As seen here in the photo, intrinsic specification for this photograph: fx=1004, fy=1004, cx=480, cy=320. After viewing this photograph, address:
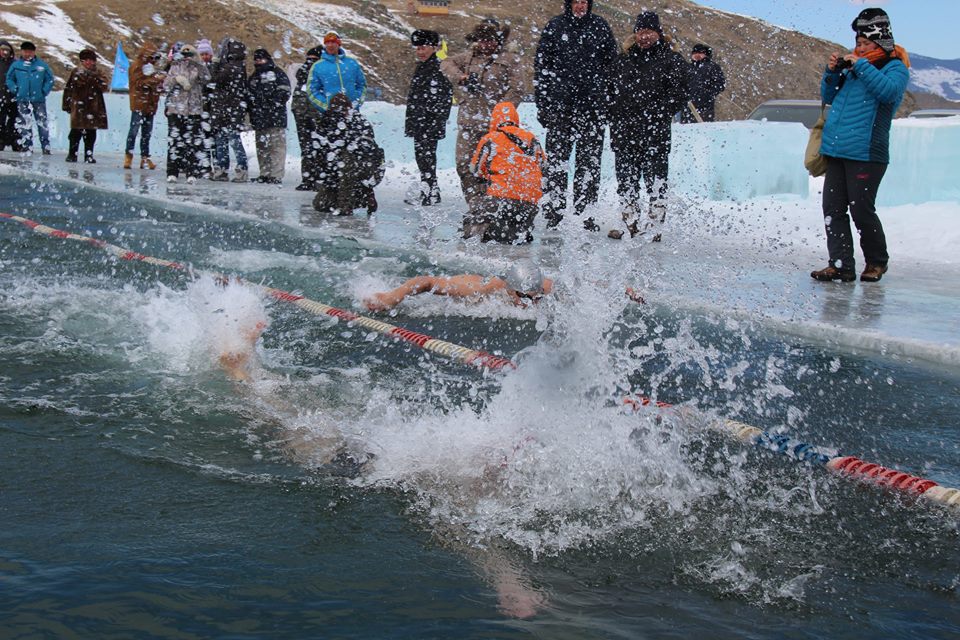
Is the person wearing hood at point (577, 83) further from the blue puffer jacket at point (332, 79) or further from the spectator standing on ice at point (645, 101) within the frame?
the blue puffer jacket at point (332, 79)

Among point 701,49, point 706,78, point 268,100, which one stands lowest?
point 268,100

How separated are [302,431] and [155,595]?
1.71 meters

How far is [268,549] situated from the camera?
11.9ft

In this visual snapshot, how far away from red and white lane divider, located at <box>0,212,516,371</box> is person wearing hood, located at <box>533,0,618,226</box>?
3.99 metres

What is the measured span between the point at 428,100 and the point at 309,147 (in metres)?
2.92

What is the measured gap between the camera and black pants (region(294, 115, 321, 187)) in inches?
573

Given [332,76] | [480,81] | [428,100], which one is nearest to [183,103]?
[332,76]

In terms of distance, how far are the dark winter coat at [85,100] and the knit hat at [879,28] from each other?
15257 millimetres

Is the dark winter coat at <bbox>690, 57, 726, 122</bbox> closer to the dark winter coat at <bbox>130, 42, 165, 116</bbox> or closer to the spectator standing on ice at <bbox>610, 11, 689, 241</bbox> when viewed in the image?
the spectator standing on ice at <bbox>610, 11, 689, 241</bbox>

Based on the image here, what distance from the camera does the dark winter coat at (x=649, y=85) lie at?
9.90m

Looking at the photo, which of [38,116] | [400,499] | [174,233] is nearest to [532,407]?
[400,499]

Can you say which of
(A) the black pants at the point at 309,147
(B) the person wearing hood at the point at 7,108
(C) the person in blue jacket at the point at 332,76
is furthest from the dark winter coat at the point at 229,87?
(B) the person wearing hood at the point at 7,108

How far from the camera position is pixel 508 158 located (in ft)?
32.7

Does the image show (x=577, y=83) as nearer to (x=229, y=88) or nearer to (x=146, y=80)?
(x=229, y=88)
